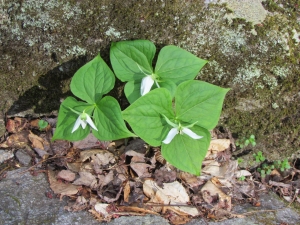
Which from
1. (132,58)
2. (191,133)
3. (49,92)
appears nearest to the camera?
(191,133)

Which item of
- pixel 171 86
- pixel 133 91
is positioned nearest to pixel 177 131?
pixel 171 86

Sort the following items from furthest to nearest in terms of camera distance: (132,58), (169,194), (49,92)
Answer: (49,92) < (169,194) < (132,58)

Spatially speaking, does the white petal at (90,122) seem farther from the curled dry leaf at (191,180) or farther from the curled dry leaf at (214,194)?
the curled dry leaf at (214,194)

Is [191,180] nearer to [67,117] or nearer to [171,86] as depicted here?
[171,86]

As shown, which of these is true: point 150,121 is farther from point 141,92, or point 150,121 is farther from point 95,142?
point 95,142

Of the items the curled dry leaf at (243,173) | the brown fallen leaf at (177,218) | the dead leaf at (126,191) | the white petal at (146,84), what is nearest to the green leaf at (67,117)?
the white petal at (146,84)

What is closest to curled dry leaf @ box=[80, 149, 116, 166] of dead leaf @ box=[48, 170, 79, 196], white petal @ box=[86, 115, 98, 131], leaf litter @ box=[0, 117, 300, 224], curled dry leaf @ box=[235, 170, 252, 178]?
leaf litter @ box=[0, 117, 300, 224]

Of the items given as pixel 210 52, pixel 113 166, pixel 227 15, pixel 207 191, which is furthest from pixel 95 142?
pixel 227 15
